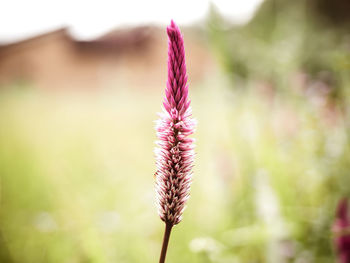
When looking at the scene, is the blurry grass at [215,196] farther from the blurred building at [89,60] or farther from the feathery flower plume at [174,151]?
the blurred building at [89,60]

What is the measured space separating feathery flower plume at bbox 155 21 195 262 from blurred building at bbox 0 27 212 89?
790 centimetres

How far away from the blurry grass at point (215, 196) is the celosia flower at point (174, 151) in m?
0.50

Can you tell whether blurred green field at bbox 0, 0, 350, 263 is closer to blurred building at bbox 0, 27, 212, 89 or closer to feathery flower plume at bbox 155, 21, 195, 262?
feathery flower plume at bbox 155, 21, 195, 262

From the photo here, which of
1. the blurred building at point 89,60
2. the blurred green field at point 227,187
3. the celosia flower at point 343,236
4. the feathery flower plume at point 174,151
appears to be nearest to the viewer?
the feathery flower plume at point 174,151

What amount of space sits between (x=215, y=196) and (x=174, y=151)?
9.08ft

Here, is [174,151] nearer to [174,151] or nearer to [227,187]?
[174,151]

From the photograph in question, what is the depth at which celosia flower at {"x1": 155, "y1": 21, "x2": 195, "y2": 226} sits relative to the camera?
63 centimetres

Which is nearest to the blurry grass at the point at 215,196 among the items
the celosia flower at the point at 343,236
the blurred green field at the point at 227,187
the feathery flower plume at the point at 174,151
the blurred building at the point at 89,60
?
the blurred green field at the point at 227,187

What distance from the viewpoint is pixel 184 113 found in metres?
0.66

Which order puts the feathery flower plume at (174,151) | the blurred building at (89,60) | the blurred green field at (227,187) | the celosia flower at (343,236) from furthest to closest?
1. the blurred building at (89,60)
2. the blurred green field at (227,187)
3. the celosia flower at (343,236)
4. the feathery flower plume at (174,151)

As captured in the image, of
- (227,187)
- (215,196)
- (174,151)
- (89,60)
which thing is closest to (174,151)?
(174,151)

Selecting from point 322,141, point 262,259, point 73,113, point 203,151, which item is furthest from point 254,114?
point 73,113

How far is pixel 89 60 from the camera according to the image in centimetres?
1145

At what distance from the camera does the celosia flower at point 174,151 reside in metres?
0.63
